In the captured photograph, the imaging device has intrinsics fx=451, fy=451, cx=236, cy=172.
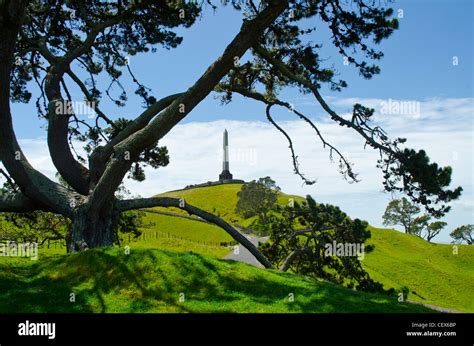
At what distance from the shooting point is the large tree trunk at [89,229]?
14594mm

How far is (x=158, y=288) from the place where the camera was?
34.6ft

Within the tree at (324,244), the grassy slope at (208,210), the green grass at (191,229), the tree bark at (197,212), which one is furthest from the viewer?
the grassy slope at (208,210)

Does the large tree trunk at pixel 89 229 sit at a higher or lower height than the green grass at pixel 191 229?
higher

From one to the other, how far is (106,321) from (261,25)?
9.37 m

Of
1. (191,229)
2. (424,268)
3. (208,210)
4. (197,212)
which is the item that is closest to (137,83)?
(197,212)

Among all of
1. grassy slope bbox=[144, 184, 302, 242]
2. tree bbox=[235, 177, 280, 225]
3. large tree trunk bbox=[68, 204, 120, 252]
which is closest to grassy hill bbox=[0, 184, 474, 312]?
large tree trunk bbox=[68, 204, 120, 252]

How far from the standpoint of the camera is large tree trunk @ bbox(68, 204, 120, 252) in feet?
47.9

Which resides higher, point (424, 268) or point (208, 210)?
point (208, 210)

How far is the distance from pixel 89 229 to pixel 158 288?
209 inches

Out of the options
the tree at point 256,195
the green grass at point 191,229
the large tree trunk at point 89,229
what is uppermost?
the tree at point 256,195

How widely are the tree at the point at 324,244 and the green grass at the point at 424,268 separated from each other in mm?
17499

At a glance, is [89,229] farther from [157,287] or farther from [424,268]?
[424,268]

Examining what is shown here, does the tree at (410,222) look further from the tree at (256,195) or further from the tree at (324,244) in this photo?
the tree at (324,244)

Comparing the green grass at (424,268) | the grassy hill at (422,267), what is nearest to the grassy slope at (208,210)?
the grassy hill at (422,267)
